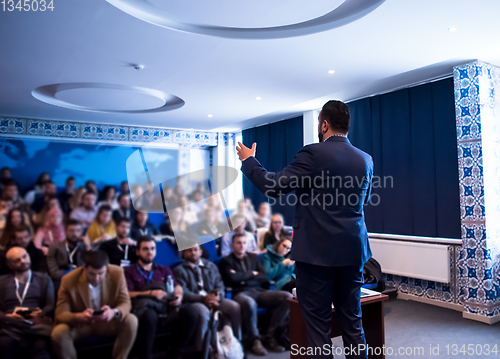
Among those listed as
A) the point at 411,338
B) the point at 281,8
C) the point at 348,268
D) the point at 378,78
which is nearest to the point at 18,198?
the point at 348,268

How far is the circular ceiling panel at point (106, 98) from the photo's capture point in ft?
14.9

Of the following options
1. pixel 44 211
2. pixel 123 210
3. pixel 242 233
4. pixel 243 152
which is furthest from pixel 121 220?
pixel 243 152

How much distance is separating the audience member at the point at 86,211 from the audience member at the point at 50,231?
2 cm

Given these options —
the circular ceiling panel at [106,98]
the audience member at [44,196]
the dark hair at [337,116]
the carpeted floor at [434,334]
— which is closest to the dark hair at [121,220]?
the audience member at [44,196]

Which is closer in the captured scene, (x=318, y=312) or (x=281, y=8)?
(x=318, y=312)

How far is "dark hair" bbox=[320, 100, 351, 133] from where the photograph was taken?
4.99ft

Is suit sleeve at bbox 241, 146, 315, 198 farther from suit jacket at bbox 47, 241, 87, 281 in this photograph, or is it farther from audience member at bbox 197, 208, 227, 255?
suit jacket at bbox 47, 241, 87, 281

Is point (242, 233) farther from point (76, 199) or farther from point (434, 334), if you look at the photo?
point (434, 334)

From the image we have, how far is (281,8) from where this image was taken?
257 centimetres

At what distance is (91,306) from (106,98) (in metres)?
4.76

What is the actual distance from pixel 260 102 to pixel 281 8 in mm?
2535

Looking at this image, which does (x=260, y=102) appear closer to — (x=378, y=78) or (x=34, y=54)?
(x=378, y=78)

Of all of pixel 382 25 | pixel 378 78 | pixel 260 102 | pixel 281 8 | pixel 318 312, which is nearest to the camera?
pixel 318 312

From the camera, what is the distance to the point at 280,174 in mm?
1310
